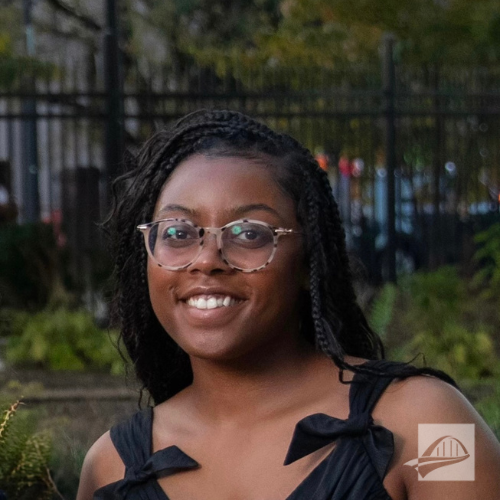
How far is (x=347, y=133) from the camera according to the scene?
9789 millimetres

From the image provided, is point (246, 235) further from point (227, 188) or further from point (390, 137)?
point (390, 137)

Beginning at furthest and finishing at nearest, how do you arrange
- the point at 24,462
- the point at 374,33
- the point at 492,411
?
1. the point at 374,33
2. the point at 492,411
3. the point at 24,462

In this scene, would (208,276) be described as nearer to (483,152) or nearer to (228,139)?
(228,139)

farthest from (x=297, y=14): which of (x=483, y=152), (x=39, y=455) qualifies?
(x=39, y=455)

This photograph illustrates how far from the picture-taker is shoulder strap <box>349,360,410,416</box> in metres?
1.97

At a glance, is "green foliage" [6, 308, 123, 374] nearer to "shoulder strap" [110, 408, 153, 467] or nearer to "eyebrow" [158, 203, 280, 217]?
"shoulder strap" [110, 408, 153, 467]

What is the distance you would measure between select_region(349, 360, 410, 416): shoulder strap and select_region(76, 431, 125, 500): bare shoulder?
1.60 ft

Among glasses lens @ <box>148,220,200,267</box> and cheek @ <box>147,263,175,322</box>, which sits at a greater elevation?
glasses lens @ <box>148,220,200,267</box>

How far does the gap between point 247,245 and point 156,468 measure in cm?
45

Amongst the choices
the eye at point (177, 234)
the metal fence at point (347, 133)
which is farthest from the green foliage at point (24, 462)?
the metal fence at point (347, 133)

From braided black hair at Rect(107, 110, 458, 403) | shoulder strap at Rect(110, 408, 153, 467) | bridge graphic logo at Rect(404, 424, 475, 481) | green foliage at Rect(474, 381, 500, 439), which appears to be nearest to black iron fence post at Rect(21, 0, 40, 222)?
green foliage at Rect(474, 381, 500, 439)

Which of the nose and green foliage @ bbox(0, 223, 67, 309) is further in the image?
green foliage @ bbox(0, 223, 67, 309)

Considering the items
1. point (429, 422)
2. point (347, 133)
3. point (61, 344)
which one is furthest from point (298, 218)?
point (347, 133)

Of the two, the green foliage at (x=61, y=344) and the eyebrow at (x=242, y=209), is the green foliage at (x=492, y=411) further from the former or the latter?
the green foliage at (x=61, y=344)
